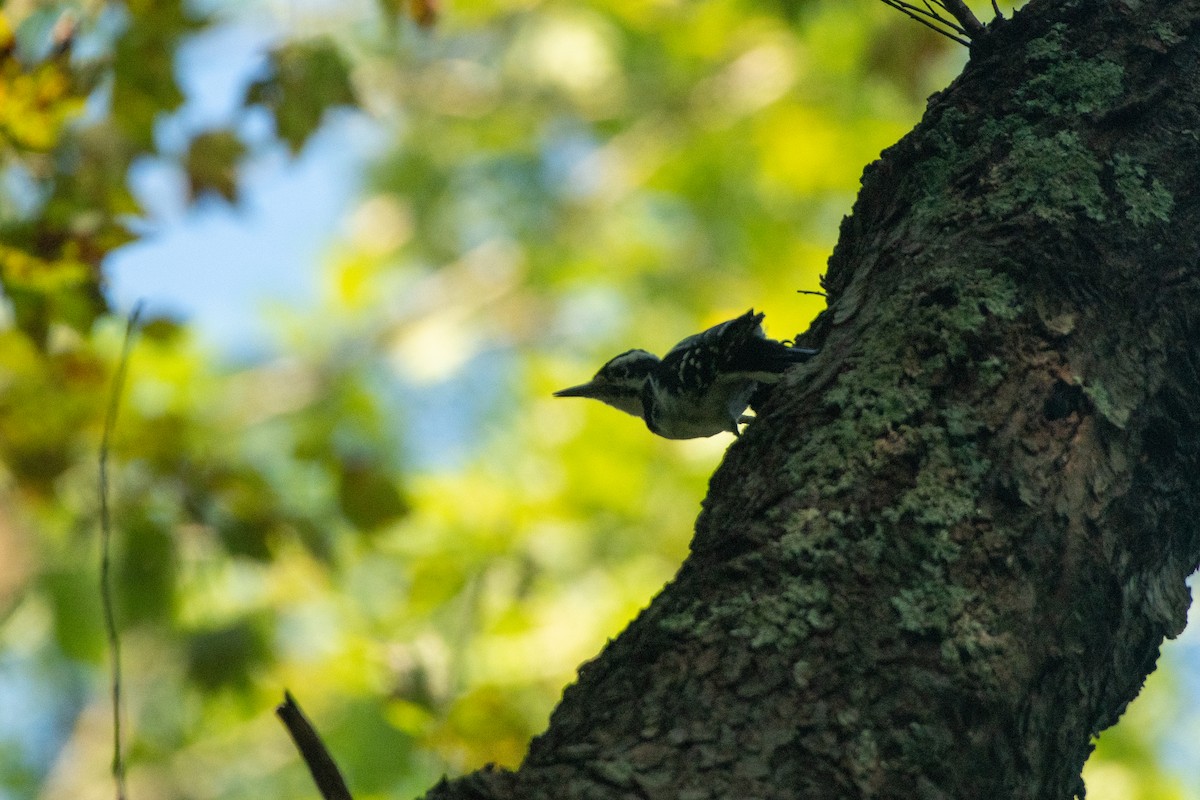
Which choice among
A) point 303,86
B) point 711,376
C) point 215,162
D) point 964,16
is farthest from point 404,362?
point 964,16

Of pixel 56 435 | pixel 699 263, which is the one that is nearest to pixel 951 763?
pixel 56 435

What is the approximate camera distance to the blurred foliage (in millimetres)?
4730

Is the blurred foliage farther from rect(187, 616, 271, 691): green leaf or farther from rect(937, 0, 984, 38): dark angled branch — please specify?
rect(937, 0, 984, 38): dark angled branch

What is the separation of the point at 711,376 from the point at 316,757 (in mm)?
1880

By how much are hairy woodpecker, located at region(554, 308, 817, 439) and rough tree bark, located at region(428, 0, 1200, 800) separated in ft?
1.23

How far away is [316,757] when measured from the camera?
1.52 meters

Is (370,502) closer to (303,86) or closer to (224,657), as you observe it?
(224,657)

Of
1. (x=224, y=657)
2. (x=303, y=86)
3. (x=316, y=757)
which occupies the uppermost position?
(x=303, y=86)

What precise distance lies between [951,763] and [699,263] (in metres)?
9.40

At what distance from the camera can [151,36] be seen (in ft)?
14.2

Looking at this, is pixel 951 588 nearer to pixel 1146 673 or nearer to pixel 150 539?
pixel 1146 673

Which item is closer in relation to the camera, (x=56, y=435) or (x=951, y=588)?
(x=951, y=588)

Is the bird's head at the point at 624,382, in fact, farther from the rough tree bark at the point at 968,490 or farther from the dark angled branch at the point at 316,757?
the dark angled branch at the point at 316,757

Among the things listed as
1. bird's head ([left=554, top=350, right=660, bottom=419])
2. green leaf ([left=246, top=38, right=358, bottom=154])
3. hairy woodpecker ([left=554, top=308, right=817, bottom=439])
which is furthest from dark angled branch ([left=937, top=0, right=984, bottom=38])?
green leaf ([left=246, top=38, right=358, bottom=154])
